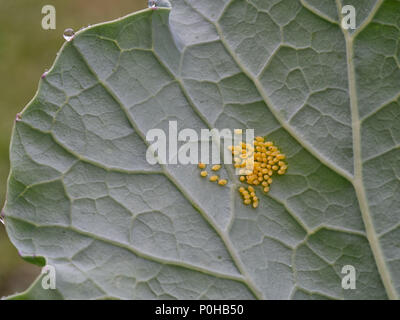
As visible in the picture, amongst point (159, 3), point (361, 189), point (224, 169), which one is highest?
point (159, 3)

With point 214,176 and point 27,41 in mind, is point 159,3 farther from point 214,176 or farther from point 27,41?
point 27,41

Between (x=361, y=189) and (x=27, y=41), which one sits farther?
(x=27, y=41)

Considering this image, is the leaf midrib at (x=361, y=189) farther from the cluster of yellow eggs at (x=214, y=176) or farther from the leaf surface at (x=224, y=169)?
the cluster of yellow eggs at (x=214, y=176)

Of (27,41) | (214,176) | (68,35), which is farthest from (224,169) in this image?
(27,41)

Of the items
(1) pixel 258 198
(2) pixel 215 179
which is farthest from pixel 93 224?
(1) pixel 258 198

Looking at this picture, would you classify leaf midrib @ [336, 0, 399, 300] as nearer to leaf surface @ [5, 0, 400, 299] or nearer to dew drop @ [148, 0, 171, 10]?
leaf surface @ [5, 0, 400, 299]

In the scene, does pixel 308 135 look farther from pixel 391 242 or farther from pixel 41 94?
pixel 41 94

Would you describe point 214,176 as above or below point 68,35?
below
